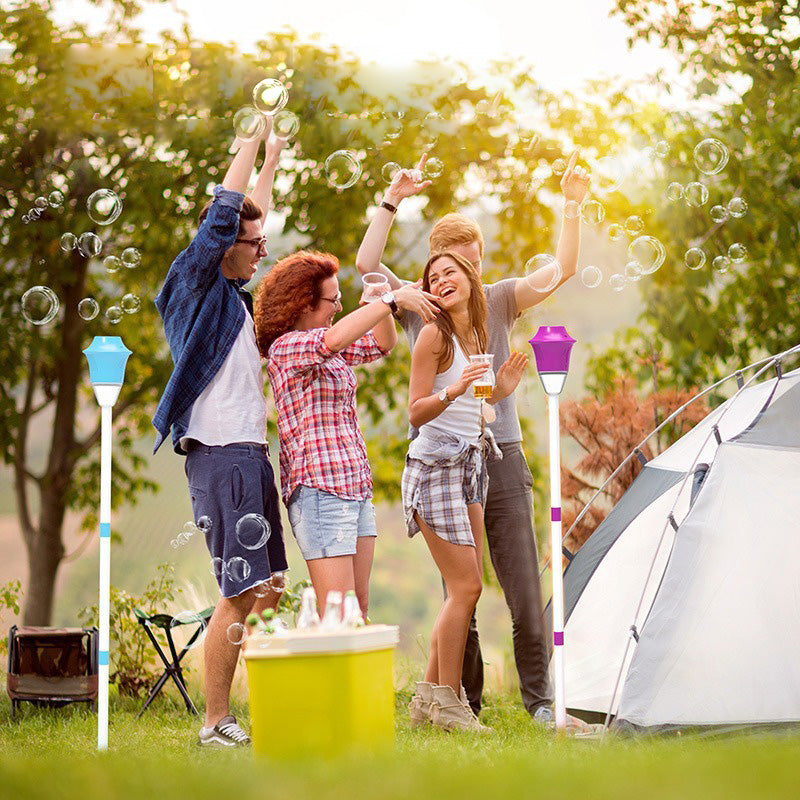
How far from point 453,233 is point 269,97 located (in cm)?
79

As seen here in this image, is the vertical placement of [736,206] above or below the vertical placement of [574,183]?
above

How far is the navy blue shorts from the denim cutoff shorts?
0.36 feet

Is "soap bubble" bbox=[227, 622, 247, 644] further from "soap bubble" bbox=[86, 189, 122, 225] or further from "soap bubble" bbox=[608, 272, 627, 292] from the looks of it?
"soap bubble" bbox=[608, 272, 627, 292]

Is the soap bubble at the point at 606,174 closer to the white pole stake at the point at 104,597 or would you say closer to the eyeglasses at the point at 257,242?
the eyeglasses at the point at 257,242

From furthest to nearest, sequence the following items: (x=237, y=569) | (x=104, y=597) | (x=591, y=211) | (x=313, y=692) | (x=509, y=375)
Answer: (x=591, y=211) < (x=509, y=375) < (x=104, y=597) < (x=237, y=569) < (x=313, y=692)

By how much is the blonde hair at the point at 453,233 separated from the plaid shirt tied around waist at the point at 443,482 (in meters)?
0.64

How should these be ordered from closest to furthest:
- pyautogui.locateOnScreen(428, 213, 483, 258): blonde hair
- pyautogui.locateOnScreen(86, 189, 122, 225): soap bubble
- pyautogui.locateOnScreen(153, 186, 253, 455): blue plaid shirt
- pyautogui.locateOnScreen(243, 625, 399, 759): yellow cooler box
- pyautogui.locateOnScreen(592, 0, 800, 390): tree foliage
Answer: pyautogui.locateOnScreen(243, 625, 399, 759): yellow cooler box, pyautogui.locateOnScreen(153, 186, 253, 455): blue plaid shirt, pyautogui.locateOnScreen(428, 213, 483, 258): blonde hair, pyautogui.locateOnScreen(86, 189, 122, 225): soap bubble, pyautogui.locateOnScreen(592, 0, 800, 390): tree foliage

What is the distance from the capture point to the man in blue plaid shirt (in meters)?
3.34

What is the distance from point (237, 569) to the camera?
3328 millimetres

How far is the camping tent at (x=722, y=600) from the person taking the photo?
137 inches

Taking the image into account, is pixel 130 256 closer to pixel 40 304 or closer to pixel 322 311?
pixel 40 304

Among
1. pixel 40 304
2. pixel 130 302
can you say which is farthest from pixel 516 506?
pixel 40 304

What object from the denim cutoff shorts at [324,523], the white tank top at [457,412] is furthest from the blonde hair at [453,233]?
the denim cutoff shorts at [324,523]

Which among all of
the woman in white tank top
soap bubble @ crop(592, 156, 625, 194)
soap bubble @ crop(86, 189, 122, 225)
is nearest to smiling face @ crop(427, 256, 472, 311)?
the woman in white tank top
